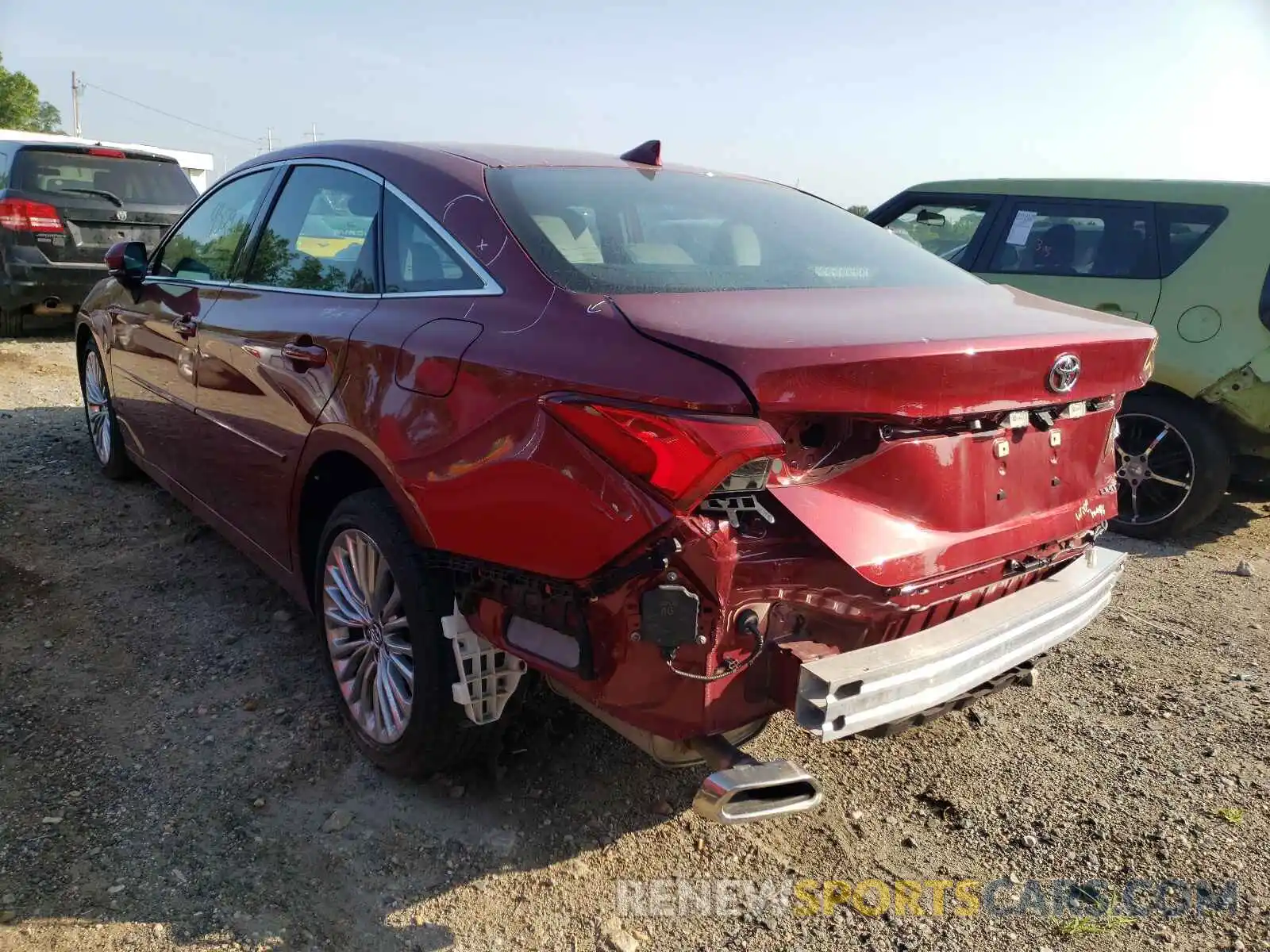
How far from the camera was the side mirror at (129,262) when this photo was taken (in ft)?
14.1

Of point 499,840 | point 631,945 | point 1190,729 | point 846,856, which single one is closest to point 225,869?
point 499,840

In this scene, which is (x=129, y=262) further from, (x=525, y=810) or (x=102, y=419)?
(x=525, y=810)

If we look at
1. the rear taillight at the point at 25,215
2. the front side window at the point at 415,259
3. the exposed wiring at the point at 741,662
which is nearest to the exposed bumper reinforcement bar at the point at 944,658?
the exposed wiring at the point at 741,662

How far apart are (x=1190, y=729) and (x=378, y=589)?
8.91 ft

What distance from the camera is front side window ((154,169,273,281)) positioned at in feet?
12.0

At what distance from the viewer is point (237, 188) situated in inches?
153

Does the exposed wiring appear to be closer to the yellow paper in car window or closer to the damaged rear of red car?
the damaged rear of red car

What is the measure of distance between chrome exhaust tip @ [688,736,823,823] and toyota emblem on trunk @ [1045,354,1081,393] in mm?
1117

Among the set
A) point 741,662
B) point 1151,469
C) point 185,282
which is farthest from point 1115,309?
point 185,282

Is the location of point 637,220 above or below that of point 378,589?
above

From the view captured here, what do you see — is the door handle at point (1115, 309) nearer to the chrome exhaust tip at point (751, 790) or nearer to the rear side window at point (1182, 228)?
the rear side window at point (1182, 228)

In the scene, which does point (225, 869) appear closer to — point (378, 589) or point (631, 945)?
point (378, 589)

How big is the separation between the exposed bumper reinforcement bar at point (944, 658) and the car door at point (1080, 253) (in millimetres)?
3267

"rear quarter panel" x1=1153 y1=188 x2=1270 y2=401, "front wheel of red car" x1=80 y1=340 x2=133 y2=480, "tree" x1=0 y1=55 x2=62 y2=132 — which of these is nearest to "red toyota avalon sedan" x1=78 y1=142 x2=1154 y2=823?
"front wheel of red car" x1=80 y1=340 x2=133 y2=480
